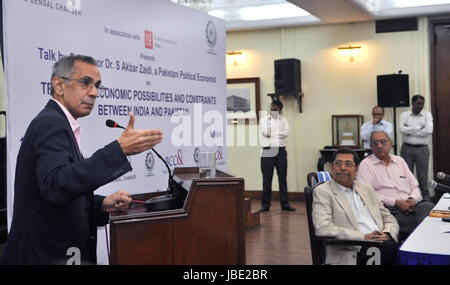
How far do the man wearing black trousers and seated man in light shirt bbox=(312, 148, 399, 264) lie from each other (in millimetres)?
4639

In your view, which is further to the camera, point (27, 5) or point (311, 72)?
point (311, 72)

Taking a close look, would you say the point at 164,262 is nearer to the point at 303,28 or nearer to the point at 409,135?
the point at 409,135

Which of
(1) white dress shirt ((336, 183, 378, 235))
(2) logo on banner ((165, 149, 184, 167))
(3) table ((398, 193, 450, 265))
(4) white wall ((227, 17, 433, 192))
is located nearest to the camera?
(3) table ((398, 193, 450, 265))

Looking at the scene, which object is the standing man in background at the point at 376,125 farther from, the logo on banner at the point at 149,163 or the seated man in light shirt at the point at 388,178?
the logo on banner at the point at 149,163

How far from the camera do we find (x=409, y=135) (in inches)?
352

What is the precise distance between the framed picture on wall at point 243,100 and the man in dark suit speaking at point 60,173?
8.37 metres

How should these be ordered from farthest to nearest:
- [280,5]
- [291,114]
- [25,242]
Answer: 1. [291,114]
2. [280,5]
3. [25,242]

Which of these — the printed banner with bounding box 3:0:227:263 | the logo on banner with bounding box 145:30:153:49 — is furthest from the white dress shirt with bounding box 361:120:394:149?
the logo on banner with bounding box 145:30:153:49

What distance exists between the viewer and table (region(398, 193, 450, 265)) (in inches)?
99.0

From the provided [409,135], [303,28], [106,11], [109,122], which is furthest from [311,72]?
[109,122]

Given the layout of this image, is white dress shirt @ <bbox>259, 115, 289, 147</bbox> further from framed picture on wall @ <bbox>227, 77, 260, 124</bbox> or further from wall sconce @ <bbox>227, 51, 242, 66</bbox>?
wall sconce @ <bbox>227, 51, 242, 66</bbox>

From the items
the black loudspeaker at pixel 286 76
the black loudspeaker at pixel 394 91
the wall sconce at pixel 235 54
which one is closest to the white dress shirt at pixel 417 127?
the black loudspeaker at pixel 394 91

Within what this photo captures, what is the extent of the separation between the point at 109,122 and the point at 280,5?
26.0 ft

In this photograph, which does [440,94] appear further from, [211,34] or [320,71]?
[211,34]
